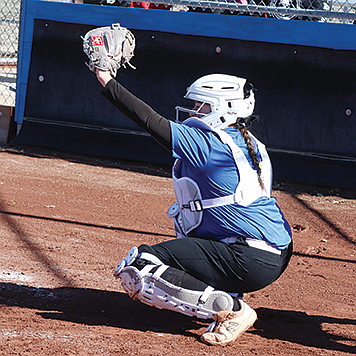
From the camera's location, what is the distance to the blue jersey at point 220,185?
2814 mm

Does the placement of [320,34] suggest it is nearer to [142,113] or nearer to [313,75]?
[313,75]

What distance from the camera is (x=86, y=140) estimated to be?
769cm

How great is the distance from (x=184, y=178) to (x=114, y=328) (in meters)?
0.97

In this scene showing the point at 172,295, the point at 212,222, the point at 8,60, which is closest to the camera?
the point at 172,295

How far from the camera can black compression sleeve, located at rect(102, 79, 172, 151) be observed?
9.08 feet

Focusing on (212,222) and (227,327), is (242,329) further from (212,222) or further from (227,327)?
(212,222)

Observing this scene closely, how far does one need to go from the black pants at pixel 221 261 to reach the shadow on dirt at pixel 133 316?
39 centimetres

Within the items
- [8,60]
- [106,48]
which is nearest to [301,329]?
[106,48]

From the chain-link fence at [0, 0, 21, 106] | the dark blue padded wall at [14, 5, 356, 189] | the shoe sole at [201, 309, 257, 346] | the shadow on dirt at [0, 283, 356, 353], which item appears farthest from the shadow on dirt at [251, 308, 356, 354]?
the chain-link fence at [0, 0, 21, 106]

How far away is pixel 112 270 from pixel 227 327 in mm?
1408

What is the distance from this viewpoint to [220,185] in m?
2.94

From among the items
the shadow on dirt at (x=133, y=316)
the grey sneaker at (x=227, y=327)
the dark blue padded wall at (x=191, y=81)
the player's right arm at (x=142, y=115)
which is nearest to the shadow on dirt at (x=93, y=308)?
the shadow on dirt at (x=133, y=316)

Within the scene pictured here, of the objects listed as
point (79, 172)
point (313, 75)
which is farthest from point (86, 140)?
point (313, 75)

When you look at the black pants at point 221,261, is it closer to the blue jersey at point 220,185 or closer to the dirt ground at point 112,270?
the blue jersey at point 220,185
